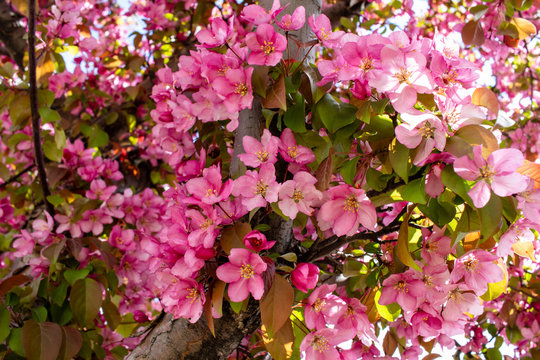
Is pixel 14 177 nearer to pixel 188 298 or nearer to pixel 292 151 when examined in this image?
pixel 188 298

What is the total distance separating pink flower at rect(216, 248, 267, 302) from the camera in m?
0.85

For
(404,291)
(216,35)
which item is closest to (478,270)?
(404,291)

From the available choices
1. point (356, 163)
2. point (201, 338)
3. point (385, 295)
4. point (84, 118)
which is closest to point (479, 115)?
point (356, 163)

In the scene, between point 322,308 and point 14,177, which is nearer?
point 322,308

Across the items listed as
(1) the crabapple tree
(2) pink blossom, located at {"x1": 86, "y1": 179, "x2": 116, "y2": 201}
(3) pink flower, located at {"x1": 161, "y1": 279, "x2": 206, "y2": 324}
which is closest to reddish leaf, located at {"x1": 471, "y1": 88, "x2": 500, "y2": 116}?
(1) the crabapple tree

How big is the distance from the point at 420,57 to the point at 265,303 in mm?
551

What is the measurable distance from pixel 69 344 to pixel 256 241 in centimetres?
82

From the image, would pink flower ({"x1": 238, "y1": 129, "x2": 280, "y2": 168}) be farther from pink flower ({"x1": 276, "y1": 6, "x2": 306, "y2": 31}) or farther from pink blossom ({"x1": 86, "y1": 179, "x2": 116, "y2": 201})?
pink blossom ({"x1": 86, "y1": 179, "x2": 116, "y2": 201})

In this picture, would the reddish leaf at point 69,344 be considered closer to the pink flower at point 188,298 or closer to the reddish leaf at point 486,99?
the pink flower at point 188,298

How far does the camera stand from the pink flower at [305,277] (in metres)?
0.89


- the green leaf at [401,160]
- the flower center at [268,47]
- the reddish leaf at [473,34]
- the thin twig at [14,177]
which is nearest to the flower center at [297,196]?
the green leaf at [401,160]

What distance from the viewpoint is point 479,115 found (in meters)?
0.77

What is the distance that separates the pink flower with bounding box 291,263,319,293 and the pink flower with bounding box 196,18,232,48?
0.54 m

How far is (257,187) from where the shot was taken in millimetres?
900
